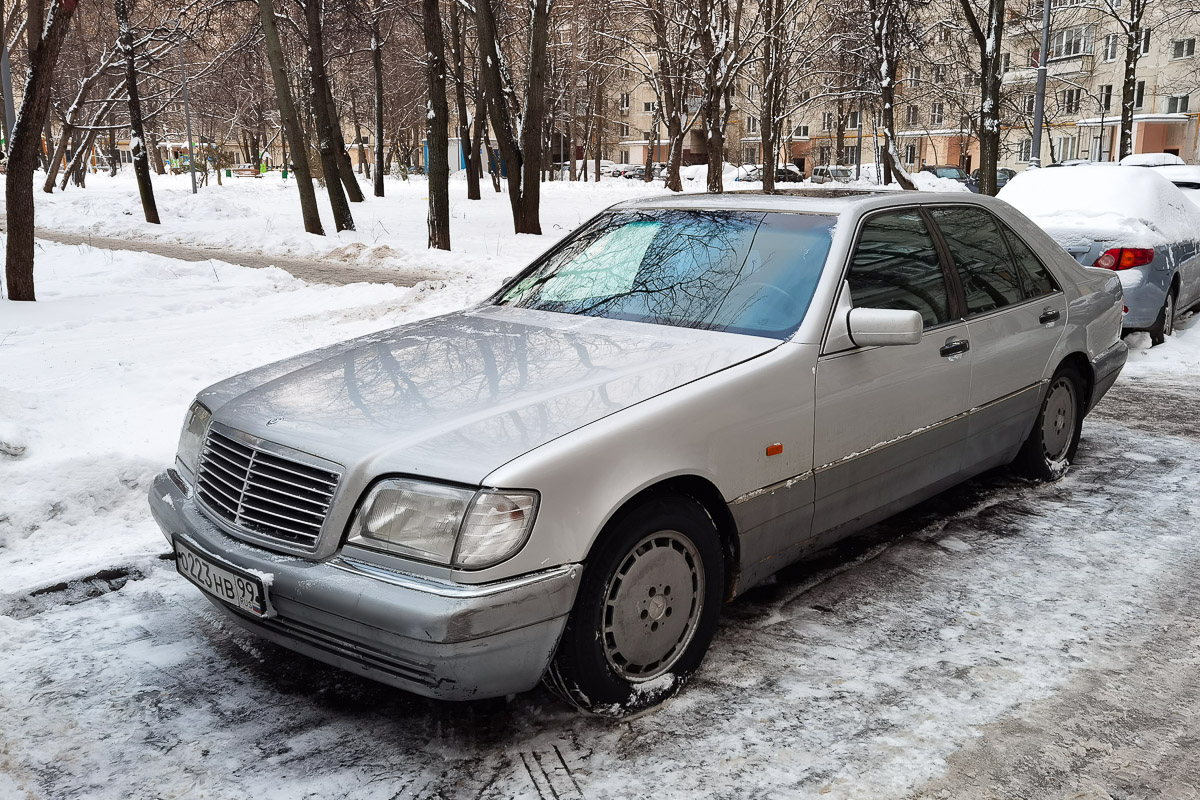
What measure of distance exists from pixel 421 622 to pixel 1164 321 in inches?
338

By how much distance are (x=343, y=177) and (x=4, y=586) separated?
89.4 ft

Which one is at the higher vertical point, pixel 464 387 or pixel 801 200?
pixel 801 200

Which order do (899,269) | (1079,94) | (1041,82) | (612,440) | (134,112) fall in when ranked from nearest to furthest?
(612,440) < (899,269) < (134,112) < (1041,82) < (1079,94)

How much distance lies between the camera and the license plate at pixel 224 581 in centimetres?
294

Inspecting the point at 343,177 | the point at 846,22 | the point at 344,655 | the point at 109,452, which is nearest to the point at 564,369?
the point at 344,655

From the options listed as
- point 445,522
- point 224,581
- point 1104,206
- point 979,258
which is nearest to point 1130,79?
point 1104,206

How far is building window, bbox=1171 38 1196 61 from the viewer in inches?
2169

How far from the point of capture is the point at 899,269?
4172 millimetres

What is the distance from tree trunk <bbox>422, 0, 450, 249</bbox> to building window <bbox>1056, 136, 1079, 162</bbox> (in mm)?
56290

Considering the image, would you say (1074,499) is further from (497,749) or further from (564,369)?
(497,749)

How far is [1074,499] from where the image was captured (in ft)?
17.2

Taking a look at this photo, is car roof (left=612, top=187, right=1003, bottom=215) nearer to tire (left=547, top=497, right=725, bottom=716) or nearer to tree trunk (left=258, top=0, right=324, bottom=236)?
tire (left=547, top=497, right=725, bottom=716)

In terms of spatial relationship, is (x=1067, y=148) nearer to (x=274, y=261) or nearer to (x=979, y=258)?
(x=274, y=261)

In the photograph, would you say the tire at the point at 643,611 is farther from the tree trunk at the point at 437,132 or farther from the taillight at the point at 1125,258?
the tree trunk at the point at 437,132
